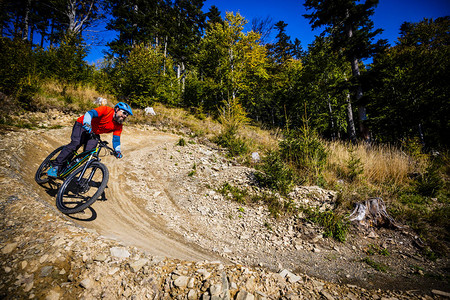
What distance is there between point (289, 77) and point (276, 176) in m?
23.3

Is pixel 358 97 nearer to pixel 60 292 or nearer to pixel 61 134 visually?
pixel 60 292

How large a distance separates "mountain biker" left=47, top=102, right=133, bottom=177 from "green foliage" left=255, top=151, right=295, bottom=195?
4.16 metres

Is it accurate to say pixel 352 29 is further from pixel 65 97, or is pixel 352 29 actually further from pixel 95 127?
pixel 65 97

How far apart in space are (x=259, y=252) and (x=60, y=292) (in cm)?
299

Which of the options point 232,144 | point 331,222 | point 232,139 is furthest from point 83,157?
point 331,222

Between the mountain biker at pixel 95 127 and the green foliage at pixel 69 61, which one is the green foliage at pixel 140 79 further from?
the mountain biker at pixel 95 127

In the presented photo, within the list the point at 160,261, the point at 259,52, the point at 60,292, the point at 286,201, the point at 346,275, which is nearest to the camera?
the point at 60,292

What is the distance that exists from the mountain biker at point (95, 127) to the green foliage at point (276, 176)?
4.16 metres

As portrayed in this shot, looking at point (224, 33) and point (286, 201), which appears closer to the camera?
point (286, 201)

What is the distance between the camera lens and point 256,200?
15.4ft

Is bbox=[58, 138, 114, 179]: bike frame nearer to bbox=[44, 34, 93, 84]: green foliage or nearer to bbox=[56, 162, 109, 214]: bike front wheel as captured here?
Answer: bbox=[56, 162, 109, 214]: bike front wheel

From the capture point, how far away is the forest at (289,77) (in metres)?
5.94

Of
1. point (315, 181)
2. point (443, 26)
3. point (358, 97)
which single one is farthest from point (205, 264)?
point (443, 26)

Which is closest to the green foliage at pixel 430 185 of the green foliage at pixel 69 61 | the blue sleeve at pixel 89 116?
the blue sleeve at pixel 89 116
